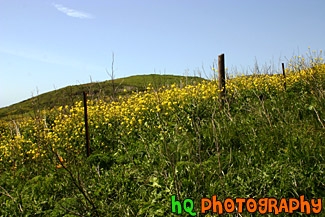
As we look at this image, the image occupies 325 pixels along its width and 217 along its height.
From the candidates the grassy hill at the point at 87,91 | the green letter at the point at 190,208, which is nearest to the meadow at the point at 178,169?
the green letter at the point at 190,208

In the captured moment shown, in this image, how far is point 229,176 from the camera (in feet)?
10.4

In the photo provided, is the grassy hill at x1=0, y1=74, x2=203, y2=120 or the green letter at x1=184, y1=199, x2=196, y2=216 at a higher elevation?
the grassy hill at x1=0, y1=74, x2=203, y2=120

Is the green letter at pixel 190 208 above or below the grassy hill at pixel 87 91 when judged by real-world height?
below

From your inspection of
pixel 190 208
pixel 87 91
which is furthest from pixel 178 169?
pixel 87 91

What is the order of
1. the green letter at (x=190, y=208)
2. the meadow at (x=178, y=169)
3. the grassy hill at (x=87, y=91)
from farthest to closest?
the grassy hill at (x=87, y=91) → the meadow at (x=178, y=169) → the green letter at (x=190, y=208)

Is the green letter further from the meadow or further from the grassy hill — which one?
the grassy hill

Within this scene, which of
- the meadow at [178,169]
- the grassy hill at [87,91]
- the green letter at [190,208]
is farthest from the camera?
the grassy hill at [87,91]

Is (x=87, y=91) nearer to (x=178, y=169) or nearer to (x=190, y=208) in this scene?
(x=178, y=169)

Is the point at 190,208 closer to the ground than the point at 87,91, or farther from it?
closer to the ground

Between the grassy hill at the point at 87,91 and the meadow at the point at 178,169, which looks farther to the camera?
the grassy hill at the point at 87,91

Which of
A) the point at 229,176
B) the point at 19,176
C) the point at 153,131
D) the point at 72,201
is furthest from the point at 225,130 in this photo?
the point at 19,176

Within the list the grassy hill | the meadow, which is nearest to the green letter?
the meadow

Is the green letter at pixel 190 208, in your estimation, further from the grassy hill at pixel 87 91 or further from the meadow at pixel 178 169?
the grassy hill at pixel 87 91

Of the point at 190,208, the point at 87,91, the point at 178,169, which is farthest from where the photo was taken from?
the point at 87,91
